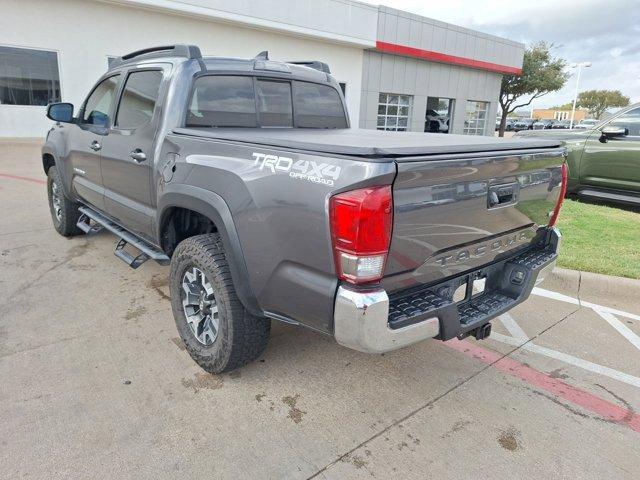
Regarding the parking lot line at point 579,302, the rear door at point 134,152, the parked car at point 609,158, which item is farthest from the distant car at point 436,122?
the rear door at point 134,152

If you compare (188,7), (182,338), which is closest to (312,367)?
(182,338)

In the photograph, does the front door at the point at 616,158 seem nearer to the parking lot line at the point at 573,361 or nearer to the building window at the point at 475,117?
the parking lot line at the point at 573,361

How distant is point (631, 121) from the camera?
7.32 m

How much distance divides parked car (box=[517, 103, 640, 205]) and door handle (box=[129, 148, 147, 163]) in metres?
6.10

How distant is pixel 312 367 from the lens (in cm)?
304

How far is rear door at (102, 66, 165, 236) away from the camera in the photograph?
3309 millimetres

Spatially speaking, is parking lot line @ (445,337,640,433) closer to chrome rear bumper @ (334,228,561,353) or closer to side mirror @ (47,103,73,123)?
chrome rear bumper @ (334,228,561,353)

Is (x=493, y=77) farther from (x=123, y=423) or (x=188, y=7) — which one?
(x=123, y=423)

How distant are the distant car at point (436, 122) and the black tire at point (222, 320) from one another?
866 inches

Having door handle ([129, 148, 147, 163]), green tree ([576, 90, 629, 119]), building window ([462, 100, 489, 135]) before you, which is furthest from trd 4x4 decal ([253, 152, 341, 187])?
green tree ([576, 90, 629, 119])

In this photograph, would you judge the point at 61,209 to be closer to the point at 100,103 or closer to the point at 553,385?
the point at 100,103

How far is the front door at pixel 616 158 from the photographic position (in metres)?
7.23

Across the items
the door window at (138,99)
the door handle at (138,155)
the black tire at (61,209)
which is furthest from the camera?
the black tire at (61,209)

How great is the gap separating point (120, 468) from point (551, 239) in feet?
9.47
